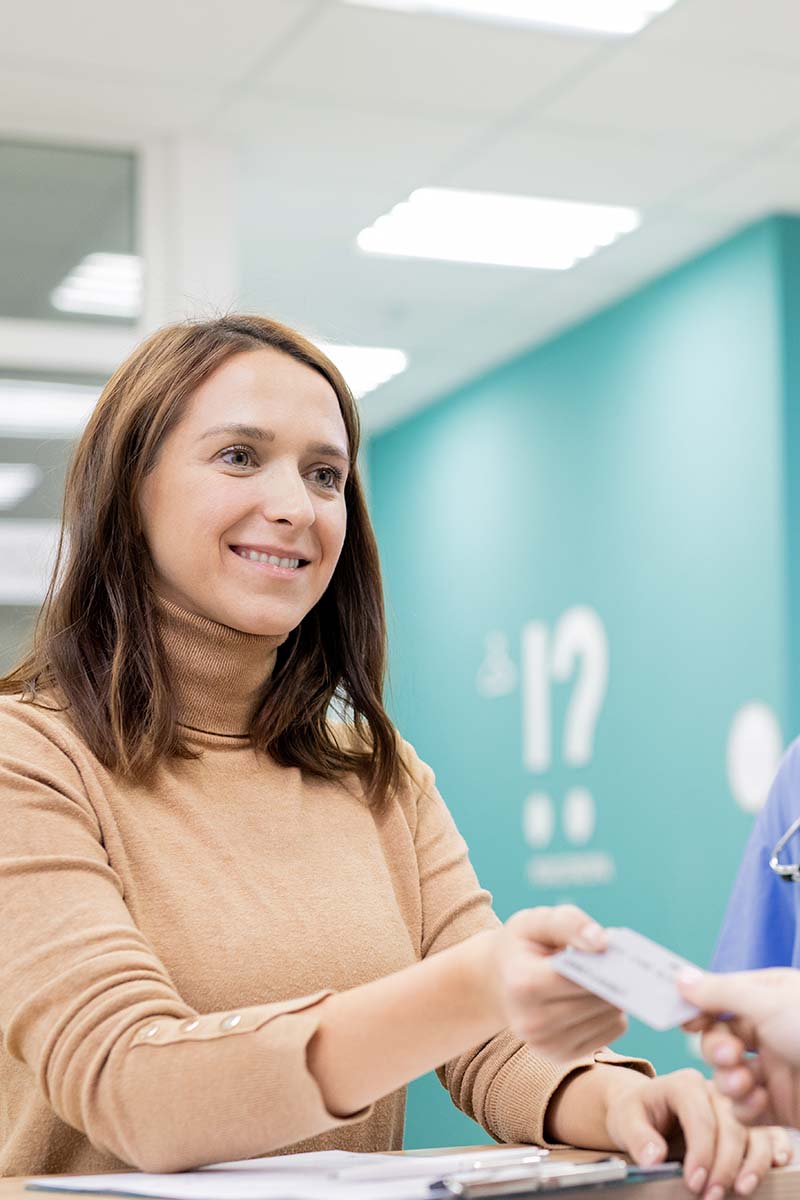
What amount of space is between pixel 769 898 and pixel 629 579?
3.53m

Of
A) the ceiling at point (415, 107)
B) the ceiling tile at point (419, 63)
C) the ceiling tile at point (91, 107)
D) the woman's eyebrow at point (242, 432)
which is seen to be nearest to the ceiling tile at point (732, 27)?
the ceiling at point (415, 107)

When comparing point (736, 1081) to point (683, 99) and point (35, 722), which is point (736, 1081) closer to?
point (35, 722)

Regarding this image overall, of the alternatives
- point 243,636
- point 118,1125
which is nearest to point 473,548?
point 243,636

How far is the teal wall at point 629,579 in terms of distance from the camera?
475cm

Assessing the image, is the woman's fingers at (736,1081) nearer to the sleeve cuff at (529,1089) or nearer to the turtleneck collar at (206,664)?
A: the sleeve cuff at (529,1089)

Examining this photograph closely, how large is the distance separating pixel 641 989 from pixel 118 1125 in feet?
1.30

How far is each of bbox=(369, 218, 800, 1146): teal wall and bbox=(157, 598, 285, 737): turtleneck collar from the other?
2.52 m

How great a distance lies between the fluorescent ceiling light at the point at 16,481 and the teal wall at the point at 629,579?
3.72 feet

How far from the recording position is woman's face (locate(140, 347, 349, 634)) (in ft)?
4.79

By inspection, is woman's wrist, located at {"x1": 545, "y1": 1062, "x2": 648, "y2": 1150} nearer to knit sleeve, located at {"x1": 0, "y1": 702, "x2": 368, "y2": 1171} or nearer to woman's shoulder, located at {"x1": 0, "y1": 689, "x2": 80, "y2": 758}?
knit sleeve, located at {"x1": 0, "y1": 702, "x2": 368, "y2": 1171}

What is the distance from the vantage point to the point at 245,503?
145 cm

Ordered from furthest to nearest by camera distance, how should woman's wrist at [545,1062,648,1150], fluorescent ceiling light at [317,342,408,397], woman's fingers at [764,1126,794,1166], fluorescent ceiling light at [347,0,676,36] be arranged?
1. fluorescent ceiling light at [317,342,408,397]
2. fluorescent ceiling light at [347,0,676,36]
3. woman's wrist at [545,1062,648,1150]
4. woman's fingers at [764,1126,794,1166]

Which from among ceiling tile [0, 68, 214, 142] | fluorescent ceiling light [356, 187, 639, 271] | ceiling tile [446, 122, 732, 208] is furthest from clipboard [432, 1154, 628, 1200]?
fluorescent ceiling light [356, 187, 639, 271]

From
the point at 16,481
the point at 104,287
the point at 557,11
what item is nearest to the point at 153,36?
the point at 104,287
